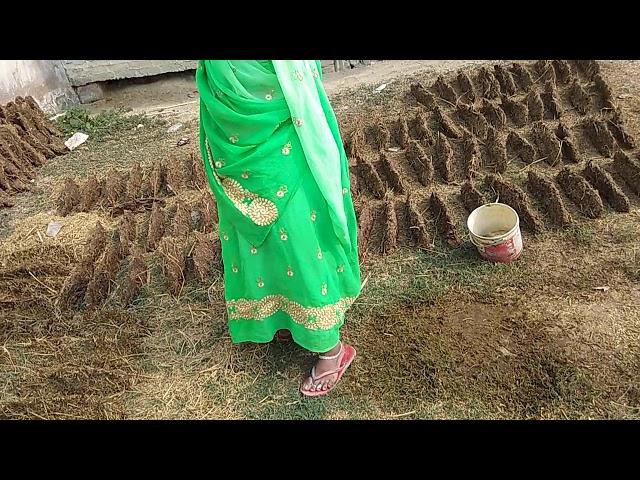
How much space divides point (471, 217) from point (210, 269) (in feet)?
5.87

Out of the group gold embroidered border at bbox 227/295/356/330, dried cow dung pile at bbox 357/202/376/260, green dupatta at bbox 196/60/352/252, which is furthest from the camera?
dried cow dung pile at bbox 357/202/376/260

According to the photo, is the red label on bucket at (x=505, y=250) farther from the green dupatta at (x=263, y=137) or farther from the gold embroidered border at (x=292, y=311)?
the green dupatta at (x=263, y=137)

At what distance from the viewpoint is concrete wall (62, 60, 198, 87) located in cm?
757

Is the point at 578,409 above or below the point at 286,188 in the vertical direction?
below

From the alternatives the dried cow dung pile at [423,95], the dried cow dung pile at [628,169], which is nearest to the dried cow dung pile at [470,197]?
the dried cow dung pile at [628,169]

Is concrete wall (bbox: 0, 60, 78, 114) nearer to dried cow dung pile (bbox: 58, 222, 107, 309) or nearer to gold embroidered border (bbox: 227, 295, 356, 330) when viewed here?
dried cow dung pile (bbox: 58, 222, 107, 309)

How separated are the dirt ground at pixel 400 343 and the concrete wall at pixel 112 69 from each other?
3.59 metres

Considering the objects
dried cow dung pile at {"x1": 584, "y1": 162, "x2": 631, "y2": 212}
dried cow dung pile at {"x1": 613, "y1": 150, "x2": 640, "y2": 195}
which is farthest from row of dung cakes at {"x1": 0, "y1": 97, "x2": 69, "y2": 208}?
dried cow dung pile at {"x1": 613, "y1": 150, "x2": 640, "y2": 195}

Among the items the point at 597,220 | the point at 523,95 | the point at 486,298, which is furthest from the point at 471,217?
the point at 523,95

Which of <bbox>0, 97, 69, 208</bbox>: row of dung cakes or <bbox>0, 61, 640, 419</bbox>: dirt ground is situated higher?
<bbox>0, 97, 69, 208</bbox>: row of dung cakes

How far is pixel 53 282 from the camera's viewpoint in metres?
4.46

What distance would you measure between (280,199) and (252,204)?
132mm

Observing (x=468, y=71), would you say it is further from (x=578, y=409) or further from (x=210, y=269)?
(x=578, y=409)

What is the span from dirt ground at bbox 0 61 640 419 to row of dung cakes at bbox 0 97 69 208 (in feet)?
5.01
